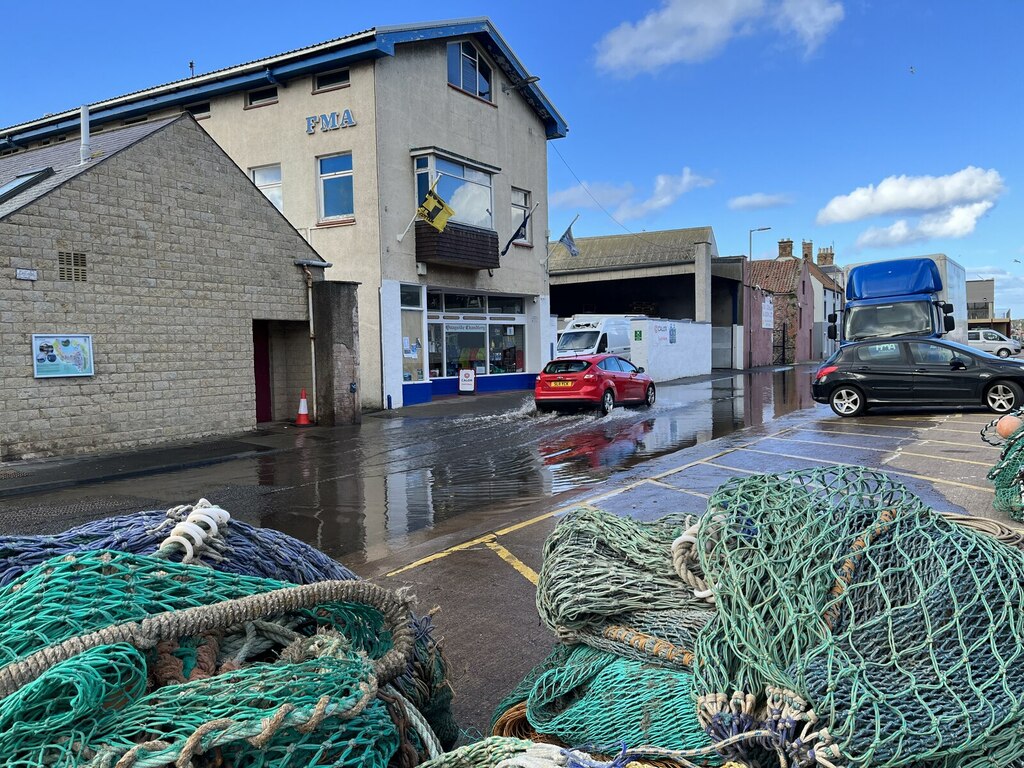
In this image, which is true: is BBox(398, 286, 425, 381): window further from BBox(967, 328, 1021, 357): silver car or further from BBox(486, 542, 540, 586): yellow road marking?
BBox(967, 328, 1021, 357): silver car

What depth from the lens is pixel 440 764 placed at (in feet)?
6.18

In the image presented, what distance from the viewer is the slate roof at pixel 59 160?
12547mm

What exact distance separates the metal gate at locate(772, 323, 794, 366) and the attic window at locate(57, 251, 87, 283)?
142ft

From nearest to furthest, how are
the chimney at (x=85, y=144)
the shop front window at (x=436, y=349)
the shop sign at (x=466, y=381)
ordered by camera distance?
the chimney at (x=85, y=144), the shop front window at (x=436, y=349), the shop sign at (x=466, y=381)

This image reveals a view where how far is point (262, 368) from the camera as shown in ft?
56.4

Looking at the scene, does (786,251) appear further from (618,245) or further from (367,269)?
(367,269)

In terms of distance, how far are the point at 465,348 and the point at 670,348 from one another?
35.9 ft

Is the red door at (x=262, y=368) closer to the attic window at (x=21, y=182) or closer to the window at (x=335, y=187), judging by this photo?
the window at (x=335, y=187)

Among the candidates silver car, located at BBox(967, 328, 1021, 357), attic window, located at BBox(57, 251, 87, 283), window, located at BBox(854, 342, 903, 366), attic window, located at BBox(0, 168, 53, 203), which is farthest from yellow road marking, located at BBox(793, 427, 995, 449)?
silver car, located at BBox(967, 328, 1021, 357)

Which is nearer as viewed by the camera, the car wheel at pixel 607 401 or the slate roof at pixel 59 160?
the slate roof at pixel 59 160

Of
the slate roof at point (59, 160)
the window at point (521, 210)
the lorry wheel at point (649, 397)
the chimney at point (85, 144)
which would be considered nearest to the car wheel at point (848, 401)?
the lorry wheel at point (649, 397)

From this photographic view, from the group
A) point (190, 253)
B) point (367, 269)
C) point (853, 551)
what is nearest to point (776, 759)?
point (853, 551)

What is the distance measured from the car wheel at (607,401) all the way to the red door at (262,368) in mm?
7986

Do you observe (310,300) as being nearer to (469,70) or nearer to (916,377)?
(469,70)
